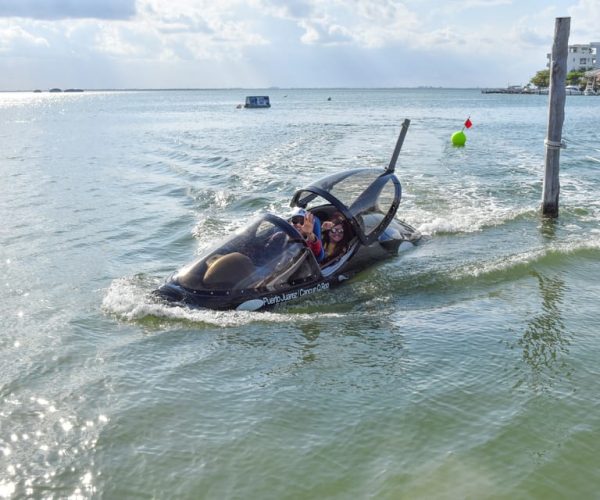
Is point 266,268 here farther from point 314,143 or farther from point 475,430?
point 314,143

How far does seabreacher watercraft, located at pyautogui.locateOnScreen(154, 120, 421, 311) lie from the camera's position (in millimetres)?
8758

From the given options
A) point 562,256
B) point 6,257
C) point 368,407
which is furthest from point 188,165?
point 368,407

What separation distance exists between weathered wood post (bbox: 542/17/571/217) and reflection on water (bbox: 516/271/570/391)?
5.24m

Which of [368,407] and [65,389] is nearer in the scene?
[368,407]

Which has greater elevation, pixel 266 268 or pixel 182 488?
pixel 266 268

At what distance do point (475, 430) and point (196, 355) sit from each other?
3.31 m

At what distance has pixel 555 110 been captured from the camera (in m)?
13.8

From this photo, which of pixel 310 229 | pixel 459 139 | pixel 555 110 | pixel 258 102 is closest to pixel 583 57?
pixel 258 102

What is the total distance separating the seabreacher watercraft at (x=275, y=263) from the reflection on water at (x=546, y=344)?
303 cm

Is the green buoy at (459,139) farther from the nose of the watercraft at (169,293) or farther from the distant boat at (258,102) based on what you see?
the distant boat at (258,102)

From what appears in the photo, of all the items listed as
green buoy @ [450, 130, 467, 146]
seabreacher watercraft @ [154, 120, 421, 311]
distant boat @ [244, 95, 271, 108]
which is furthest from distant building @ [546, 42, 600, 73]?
seabreacher watercraft @ [154, 120, 421, 311]

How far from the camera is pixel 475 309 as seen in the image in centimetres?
905

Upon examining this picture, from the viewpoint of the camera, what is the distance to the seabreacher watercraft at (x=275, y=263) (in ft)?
28.7

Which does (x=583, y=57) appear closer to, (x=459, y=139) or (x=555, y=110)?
(x=459, y=139)
